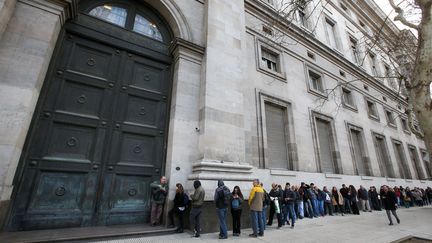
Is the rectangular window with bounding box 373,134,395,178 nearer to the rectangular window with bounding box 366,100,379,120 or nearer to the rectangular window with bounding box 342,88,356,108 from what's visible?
the rectangular window with bounding box 366,100,379,120

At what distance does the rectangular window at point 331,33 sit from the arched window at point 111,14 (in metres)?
15.3

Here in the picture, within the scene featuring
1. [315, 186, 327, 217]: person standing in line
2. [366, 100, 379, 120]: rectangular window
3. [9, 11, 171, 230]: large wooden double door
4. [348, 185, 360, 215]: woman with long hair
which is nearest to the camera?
[9, 11, 171, 230]: large wooden double door

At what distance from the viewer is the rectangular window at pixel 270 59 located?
1152 cm

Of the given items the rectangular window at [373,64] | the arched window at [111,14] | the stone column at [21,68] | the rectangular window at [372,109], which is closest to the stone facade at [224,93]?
the stone column at [21,68]

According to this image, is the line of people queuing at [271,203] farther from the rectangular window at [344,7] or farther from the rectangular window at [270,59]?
the rectangular window at [344,7]

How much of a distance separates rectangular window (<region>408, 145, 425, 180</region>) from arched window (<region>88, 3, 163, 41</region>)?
2509cm

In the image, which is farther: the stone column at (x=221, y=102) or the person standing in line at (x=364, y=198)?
the person standing in line at (x=364, y=198)

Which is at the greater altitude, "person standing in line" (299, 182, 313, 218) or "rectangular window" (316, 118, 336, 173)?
"rectangular window" (316, 118, 336, 173)

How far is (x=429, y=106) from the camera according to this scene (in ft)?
16.0

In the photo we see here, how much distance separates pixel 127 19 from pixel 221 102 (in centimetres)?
442

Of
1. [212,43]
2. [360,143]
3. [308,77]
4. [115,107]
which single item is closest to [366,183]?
[360,143]

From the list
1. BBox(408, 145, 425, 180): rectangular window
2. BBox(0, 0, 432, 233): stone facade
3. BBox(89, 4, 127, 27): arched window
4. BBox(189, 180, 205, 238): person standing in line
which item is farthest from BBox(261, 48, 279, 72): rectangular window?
BBox(408, 145, 425, 180): rectangular window

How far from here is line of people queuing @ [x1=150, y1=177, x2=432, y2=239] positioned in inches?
212

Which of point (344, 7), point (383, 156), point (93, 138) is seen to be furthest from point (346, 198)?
point (344, 7)
